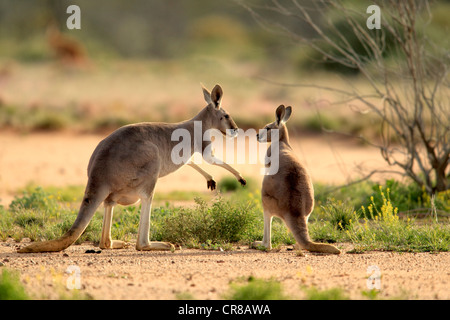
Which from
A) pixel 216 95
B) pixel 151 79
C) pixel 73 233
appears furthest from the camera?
pixel 151 79

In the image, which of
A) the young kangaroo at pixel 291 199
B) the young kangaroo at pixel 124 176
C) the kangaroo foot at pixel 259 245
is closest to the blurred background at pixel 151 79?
the young kangaroo at pixel 291 199

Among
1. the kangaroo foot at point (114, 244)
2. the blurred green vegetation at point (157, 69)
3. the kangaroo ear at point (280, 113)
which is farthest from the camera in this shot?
the blurred green vegetation at point (157, 69)

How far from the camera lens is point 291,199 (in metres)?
6.60

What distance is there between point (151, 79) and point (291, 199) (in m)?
21.7

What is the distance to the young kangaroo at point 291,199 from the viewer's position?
645 cm

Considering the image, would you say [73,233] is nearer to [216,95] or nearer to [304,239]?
[304,239]

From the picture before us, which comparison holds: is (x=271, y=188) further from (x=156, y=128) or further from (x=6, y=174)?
(x=6, y=174)

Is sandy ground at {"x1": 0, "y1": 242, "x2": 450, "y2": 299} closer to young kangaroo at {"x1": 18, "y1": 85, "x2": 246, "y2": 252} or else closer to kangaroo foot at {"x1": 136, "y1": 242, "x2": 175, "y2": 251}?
kangaroo foot at {"x1": 136, "y1": 242, "x2": 175, "y2": 251}

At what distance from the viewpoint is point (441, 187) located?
9508mm

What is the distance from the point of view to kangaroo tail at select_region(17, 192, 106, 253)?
20.6ft

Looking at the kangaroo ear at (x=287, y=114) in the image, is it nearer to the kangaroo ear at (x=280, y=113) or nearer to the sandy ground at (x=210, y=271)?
the kangaroo ear at (x=280, y=113)

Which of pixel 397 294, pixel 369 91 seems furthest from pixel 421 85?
pixel 369 91

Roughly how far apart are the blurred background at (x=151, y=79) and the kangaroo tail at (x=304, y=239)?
239cm

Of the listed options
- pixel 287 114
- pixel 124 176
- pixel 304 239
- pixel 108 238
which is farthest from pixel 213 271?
pixel 287 114
